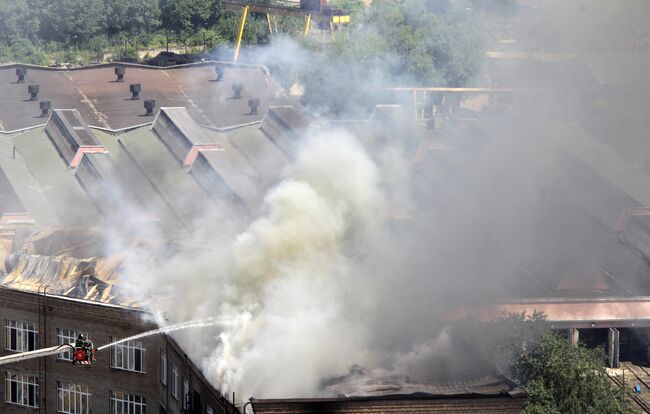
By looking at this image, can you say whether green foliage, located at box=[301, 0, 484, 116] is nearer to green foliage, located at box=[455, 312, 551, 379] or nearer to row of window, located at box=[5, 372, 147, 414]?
green foliage, located at box=[455, 312, 551, 379]

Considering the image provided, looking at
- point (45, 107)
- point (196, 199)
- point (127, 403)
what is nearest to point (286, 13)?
point (45, 107)

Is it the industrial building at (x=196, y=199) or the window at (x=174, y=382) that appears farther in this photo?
the industrial building at (x=196, y=199)

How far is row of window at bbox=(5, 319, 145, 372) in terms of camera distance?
23469mm

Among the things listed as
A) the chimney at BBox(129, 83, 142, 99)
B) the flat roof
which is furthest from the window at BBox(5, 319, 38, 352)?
the chimney at BBox(129, 83, 142, 99)

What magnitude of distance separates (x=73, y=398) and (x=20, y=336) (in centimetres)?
188

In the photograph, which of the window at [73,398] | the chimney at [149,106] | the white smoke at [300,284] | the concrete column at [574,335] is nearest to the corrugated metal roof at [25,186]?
the chimney at [149,106]

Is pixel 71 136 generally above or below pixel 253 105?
below

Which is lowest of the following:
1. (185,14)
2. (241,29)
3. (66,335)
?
(66,335)

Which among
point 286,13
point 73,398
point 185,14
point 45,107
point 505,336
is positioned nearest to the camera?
point 505,336

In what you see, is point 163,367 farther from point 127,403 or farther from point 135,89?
point 135,89

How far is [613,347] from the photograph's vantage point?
92.1 ft

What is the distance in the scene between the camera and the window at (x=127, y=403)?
2372 cm

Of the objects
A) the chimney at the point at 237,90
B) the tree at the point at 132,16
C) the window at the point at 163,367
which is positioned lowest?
the window at the point at 163,367

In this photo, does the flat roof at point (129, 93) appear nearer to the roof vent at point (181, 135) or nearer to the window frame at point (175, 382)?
the roof vent at point (181, 135)
